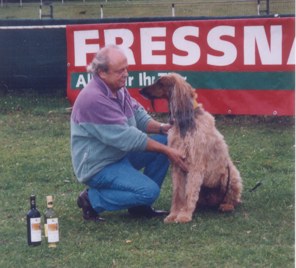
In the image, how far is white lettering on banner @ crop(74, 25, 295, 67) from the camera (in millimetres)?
10398

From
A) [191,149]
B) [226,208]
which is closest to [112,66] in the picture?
[191,149]

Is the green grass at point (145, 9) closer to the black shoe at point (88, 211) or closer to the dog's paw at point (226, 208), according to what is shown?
the dog's paw at point (226, 208)

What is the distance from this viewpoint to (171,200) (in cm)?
718

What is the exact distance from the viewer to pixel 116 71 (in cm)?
630

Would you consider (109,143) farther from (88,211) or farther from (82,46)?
(82,46)

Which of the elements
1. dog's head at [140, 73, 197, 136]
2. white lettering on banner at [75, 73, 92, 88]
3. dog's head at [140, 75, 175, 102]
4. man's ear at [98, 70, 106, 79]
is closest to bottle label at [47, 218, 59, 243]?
man's ear at [98, 70, 106, 79]

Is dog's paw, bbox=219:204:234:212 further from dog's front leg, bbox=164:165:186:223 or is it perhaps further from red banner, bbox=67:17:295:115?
red banner, bbox=67:17:295:115

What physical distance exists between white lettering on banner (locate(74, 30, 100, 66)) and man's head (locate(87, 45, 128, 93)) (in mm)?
5047

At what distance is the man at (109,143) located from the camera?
20.5 ft

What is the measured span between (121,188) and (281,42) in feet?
15.3

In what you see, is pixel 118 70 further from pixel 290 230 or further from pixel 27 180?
pixel 27 180

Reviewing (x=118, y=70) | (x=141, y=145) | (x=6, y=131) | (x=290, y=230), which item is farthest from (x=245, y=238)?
(x=6, y=131)

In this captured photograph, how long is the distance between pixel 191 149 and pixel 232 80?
4.32 metres

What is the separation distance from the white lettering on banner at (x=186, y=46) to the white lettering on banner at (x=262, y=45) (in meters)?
0.69
